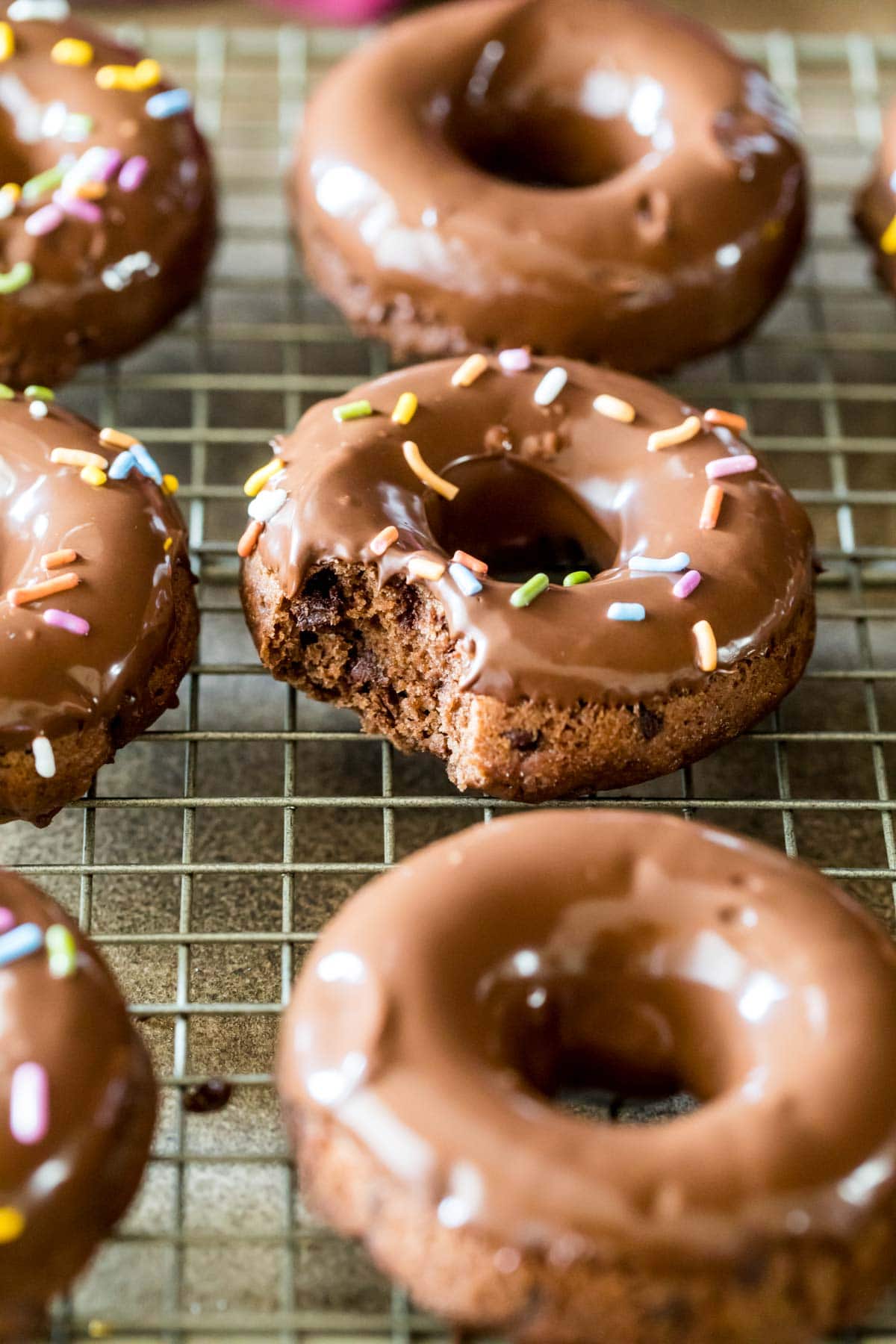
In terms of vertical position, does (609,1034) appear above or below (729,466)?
below

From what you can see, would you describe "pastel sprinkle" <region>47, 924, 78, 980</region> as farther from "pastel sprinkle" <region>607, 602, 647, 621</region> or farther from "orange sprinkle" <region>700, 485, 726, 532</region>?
"orange sprinkle" <region>700, 485, 726, 532</region>

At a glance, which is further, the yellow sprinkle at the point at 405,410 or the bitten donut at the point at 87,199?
the bitten donut at the point at 87,199

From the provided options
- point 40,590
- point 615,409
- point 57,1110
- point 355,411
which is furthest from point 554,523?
point 57,1110

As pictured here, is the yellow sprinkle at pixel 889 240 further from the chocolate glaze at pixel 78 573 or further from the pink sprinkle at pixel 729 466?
the chocolate glaze at pixel 78 573

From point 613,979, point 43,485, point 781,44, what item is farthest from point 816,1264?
point 781,44

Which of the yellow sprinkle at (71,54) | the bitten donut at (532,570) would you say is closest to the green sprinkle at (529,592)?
the bitten donut at (532,570)

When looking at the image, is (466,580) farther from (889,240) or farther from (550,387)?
(889,240)

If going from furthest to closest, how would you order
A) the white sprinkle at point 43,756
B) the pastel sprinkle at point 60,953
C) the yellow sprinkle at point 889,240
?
the yellow sprinkle at point 889,240 < the white sprinkle at point 43,756 < the pastel sprinkle at point 60,953
